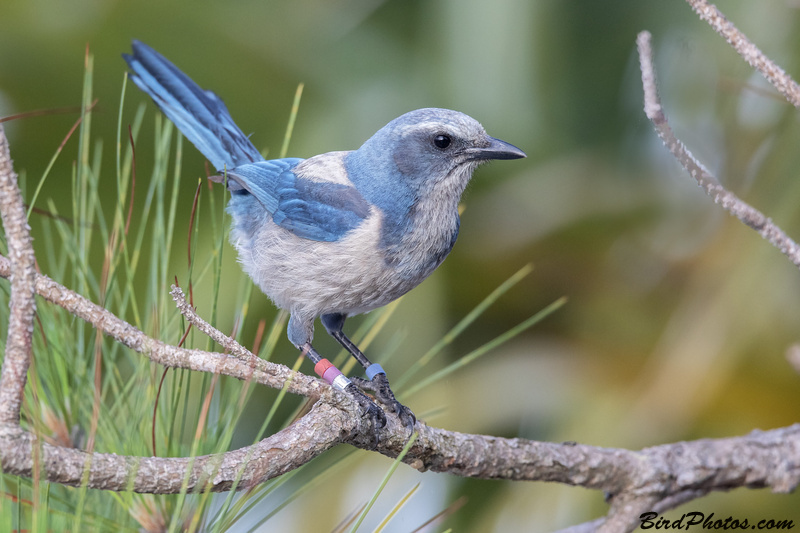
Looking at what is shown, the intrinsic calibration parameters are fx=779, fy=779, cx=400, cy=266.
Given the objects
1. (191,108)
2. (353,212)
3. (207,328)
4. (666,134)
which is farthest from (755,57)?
(191,108)

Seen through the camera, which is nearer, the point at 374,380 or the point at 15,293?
the point at 15,293

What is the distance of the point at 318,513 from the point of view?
2.29 metres

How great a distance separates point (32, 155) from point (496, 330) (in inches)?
65.8

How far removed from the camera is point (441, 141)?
1.76 m

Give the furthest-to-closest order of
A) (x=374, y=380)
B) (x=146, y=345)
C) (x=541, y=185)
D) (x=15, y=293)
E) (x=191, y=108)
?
(x=541, y=185) < (x=191, y=108) < (x=374, y=380) < (x=146, y=345) < (x=15, y=293)

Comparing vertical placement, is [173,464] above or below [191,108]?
below

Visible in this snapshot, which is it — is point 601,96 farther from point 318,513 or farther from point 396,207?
point 318,513

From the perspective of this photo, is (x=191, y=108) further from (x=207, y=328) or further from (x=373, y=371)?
(x=207, y=328)

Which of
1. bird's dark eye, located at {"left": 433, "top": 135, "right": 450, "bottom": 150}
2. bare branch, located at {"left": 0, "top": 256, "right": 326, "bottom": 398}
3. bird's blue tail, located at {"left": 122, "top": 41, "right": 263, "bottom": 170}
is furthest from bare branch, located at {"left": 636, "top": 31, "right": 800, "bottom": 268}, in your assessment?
bird's blue tail, located at {"left": 122, "top": 41, "right": 263, "bottom": 170}

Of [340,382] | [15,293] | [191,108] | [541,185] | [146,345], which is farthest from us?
[541,185]

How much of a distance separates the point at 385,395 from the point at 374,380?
0.25 ft

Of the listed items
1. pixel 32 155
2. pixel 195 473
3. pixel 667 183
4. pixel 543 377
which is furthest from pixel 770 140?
pixel 32 155

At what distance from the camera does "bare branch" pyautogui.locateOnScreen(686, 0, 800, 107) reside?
3.15 feet

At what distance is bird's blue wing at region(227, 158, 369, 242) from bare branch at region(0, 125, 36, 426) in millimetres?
979
